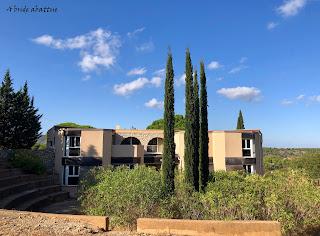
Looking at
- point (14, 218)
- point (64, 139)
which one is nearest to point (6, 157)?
point (64, 139)

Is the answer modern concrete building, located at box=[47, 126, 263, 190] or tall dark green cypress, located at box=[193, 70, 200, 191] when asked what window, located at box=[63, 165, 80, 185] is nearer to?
modern concrete building, located at box=[47, 126, 263, 190]

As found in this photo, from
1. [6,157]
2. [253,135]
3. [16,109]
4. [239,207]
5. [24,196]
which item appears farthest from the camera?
[16,109]

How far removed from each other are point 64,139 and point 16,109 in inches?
347

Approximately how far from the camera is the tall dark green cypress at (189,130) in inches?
840

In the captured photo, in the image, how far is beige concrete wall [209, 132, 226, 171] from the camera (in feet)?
109

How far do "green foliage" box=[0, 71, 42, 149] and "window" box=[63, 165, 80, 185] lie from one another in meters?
8.45

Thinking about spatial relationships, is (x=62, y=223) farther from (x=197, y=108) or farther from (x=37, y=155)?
(x=37, y=155)

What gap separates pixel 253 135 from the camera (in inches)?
1341

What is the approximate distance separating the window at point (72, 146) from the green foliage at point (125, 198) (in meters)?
13.8

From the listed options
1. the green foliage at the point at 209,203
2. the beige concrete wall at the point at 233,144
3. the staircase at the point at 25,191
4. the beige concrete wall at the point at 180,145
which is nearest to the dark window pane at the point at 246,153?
Answer: the beige concrete wall at the point at 233,144

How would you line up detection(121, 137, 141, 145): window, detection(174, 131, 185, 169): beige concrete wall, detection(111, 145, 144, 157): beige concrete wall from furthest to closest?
detection(121, 137, 141, 145): window < detection(174, 131, 185, 169): beige concrete wall < detection(111, 145, 144, 157): beige concrete wall

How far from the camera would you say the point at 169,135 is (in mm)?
21219

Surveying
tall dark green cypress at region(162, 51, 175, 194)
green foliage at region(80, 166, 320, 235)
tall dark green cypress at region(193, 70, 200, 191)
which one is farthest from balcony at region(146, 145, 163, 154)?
green foliage at region(80, 166, 320, 235)

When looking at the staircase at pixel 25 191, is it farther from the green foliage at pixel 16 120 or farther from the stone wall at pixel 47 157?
the green foliage at pixel 16 120
